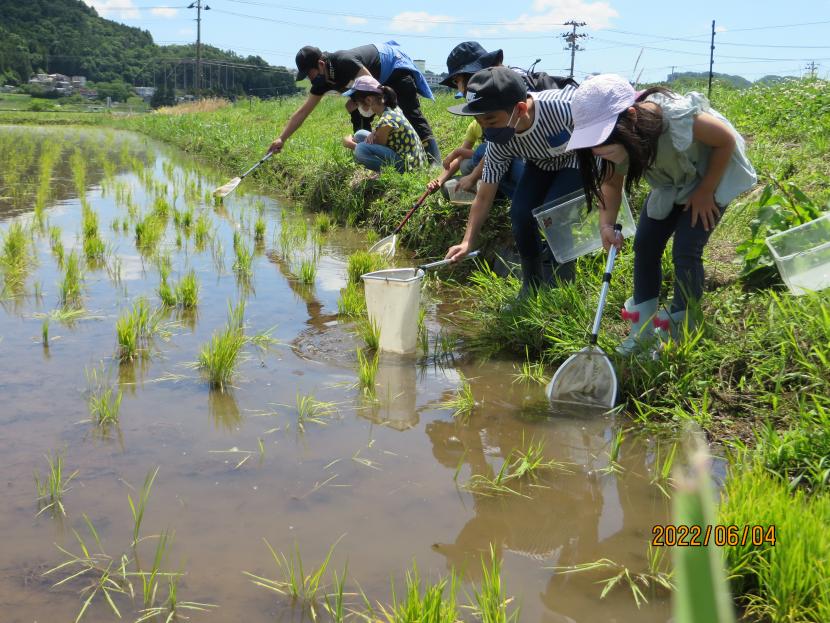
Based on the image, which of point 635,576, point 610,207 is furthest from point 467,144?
point 635,576

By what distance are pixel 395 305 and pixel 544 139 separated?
0.97 metres

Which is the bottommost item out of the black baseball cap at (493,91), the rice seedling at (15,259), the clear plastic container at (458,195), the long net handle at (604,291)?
the rice seedling at (15,259)

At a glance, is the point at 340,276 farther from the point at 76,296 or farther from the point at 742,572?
the point at 742,572

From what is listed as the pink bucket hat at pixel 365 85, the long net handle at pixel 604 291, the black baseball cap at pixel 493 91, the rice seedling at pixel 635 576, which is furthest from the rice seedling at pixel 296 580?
the pink bucket hat at pixel 365 85

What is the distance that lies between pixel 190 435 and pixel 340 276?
240 cm

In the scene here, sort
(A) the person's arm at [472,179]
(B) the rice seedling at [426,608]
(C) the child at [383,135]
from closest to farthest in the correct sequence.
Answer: (B) the rice seedling at [426,608] → (A) the person's arm at [472,179] → (C) the child at [383,135]

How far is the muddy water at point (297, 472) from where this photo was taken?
182 centimetres

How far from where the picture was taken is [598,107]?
2510 millimetres

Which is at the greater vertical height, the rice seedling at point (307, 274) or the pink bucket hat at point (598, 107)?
the pink bucket hat at point (598, 107)

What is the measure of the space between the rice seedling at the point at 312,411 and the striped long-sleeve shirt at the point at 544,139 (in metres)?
1.39

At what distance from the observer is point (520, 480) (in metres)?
2.31

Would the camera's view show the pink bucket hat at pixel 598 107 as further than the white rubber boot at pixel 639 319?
No

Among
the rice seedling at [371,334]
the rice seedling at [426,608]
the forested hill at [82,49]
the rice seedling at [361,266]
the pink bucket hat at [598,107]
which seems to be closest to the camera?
the rice seedling at [426,608]

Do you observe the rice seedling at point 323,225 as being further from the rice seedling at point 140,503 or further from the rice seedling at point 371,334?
the rice seedling at point 140,503
